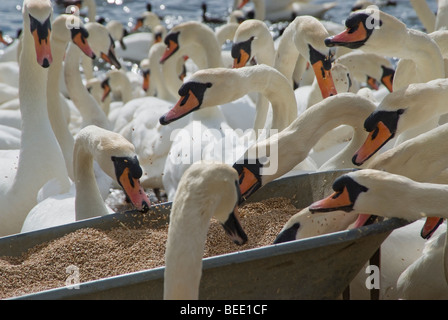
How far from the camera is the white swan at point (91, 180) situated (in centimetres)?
405

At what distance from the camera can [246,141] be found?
562 centimetres

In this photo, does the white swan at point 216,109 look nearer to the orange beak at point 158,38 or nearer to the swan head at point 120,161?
the swan head at point 120,161

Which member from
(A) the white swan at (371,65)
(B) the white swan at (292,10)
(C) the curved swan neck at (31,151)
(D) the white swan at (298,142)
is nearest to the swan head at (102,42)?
(C) the curved swan neck at (31,151)

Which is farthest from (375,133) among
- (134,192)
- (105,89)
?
(105,89)

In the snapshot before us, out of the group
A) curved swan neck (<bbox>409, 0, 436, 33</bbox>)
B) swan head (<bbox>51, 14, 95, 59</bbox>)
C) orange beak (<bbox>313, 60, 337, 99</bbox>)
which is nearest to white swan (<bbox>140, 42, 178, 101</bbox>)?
swan head (<bbox>51, 14, 95, 59</bbox>)

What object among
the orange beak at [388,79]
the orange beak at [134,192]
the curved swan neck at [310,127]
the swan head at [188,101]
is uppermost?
the swan head at [188,101]

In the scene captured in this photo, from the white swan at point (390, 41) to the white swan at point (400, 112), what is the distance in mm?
595

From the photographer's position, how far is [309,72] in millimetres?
8750

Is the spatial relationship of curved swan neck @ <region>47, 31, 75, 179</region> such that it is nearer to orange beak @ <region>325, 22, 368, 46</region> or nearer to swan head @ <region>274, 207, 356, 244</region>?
orange beak @ <region>325, 22, 368, 46</region>

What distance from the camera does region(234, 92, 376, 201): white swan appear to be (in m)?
3.88

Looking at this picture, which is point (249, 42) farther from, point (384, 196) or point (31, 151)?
point (384, 196)
